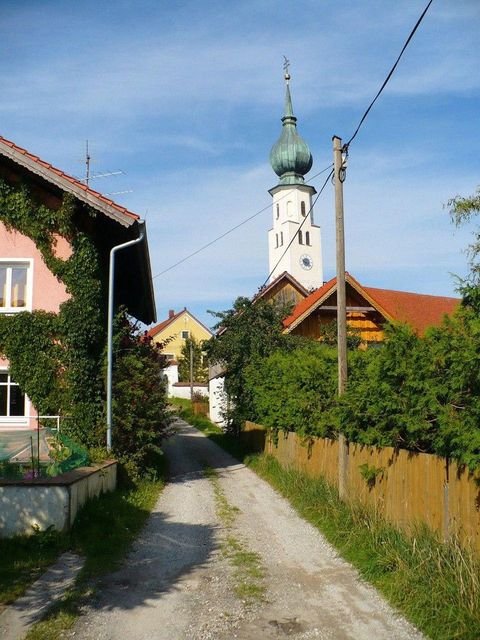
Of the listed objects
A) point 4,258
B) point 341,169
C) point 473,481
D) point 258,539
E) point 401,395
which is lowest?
point 258,539

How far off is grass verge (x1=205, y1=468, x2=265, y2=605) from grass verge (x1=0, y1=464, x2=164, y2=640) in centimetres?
144

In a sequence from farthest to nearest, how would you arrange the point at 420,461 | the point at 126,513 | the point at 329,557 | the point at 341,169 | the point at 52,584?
1. the point at 341,169
2. the point at 126,513
3. the point at 329,557
4. the point at 420,461
5. the point at 52,584

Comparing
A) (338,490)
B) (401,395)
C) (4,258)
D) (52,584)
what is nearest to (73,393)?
(4,258)

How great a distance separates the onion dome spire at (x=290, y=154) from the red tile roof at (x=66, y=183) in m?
64.6

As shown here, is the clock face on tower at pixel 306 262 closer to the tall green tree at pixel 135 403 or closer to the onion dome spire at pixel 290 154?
the onion dome spire at pixel 290 154

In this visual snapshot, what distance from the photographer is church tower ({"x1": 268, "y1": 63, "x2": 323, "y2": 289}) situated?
253 ft

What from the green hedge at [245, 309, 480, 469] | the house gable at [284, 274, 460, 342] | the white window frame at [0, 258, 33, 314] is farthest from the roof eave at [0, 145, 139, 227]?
the house gable at [284, 274, 460, 342]

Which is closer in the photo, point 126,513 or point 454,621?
point 454,621

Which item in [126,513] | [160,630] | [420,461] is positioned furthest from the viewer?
[126,513]

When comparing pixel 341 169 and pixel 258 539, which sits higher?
pixel 341 169

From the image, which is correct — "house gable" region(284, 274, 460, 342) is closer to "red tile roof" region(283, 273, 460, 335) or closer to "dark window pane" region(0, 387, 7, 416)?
"red tile roof" region(283, 273, 460, 335)

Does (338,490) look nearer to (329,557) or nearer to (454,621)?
(329,557)

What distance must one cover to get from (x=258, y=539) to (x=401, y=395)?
3245mm

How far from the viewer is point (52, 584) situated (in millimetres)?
7430
